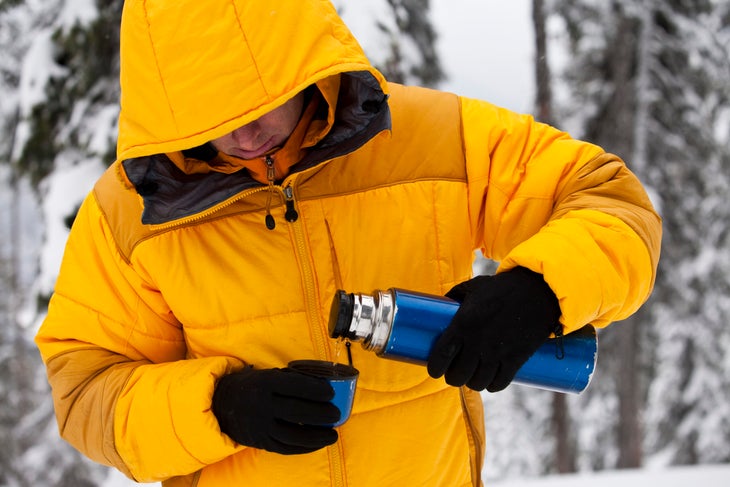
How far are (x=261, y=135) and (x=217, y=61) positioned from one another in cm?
26

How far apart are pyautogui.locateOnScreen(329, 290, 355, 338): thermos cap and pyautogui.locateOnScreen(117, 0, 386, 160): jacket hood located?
19.7 inches

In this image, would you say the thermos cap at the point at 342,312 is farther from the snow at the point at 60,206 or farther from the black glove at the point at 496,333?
the snow at the point at 60,206

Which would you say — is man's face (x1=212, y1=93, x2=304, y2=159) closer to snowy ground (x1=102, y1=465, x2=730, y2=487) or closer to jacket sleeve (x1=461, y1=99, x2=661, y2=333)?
jacket sleeve (x1=461, y1=99, x2=661, y2=333)

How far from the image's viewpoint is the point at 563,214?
1816mm

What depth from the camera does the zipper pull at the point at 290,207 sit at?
1897 millimetres

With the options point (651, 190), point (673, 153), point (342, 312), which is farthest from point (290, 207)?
point (673, 153)

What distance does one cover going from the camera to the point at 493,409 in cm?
2372

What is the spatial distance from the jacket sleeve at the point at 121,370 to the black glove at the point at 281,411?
3.4 inches

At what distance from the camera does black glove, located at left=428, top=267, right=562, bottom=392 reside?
163 centimetres

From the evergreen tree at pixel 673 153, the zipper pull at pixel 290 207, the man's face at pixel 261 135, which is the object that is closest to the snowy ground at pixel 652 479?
the zipper pull at pixel 290 207

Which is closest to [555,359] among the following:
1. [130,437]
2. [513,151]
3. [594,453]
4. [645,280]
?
[645,280]

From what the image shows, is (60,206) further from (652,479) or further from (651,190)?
(651,190)

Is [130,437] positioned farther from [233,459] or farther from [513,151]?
[513,151]

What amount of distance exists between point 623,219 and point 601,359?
14361 millimetres
